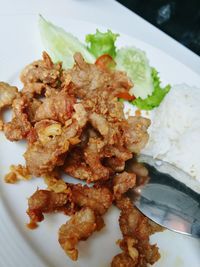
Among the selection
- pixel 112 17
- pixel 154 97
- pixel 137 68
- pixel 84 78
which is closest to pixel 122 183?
pixel 84 78

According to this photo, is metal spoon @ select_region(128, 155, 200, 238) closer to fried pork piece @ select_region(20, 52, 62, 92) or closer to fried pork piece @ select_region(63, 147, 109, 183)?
fried pork piece @ select_region(63, 147, 109, 183)

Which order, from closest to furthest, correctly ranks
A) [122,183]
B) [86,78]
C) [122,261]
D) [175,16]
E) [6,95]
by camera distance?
[122,261], [122,183], [6,95], [86,78], [175,16]

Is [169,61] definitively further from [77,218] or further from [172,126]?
[77,218]

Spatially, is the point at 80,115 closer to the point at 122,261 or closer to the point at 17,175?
the point at 17,175

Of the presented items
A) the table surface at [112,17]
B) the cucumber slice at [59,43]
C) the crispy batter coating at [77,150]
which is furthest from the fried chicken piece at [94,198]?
the table surface at [112,17]

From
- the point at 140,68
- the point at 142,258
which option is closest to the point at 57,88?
the point at 140,68

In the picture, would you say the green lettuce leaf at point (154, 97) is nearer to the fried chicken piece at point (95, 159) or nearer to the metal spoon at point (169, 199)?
the metal spoon at point (169, 199)

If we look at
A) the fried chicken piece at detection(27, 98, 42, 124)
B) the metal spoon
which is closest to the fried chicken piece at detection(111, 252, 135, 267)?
the metal spoon
